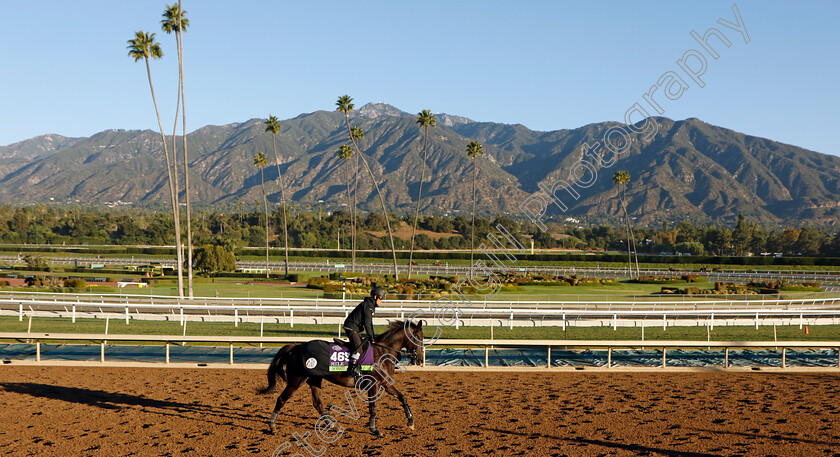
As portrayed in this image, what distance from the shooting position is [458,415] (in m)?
10.9

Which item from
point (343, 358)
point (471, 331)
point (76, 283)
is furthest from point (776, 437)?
point (76, 283)

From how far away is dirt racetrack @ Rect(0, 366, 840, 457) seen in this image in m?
9.05

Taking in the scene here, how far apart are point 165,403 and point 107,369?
4.31 m

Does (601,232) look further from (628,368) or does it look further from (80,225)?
(628,368)

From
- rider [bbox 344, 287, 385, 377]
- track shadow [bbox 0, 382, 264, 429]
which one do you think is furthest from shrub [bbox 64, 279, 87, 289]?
rider [bbox 344, 287, 385, 377]

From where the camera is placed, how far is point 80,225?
12350 centimetres

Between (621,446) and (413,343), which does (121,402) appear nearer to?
(413,343)

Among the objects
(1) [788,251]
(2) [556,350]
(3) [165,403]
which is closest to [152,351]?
(3) [165,403]

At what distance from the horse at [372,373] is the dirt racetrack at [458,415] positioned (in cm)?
49

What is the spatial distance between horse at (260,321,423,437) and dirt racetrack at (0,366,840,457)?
19.3 inches

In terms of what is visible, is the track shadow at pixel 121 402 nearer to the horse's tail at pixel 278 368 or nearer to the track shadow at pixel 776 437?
the horse's tail at pixel 278 368

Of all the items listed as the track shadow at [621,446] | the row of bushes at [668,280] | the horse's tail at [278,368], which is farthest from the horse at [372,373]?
the row of bushes at [668,280]

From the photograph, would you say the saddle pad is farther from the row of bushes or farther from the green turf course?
the row of bushes

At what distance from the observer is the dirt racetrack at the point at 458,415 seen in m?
9.05
